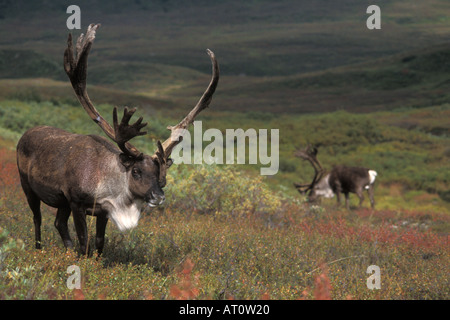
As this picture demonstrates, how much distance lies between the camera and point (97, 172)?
18.0ft

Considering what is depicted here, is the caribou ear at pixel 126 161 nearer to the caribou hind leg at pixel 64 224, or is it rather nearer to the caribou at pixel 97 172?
the caribou at pixel 97 172

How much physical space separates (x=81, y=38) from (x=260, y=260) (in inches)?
131

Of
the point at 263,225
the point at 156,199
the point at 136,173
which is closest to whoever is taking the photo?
the point at 156,199

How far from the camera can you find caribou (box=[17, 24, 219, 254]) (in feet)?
17.6

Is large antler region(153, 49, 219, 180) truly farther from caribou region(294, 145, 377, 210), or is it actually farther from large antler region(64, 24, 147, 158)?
caribou region(294, 145, 377, 210)

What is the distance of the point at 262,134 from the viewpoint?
124ft

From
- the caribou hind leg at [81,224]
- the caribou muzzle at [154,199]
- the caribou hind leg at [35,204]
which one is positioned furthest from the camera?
the caribou hind leg at [35,204]

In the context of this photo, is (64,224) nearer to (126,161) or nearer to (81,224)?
(81,224)

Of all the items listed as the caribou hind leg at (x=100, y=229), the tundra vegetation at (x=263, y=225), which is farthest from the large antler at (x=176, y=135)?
the tundra vegetation at (x=263, y=225)

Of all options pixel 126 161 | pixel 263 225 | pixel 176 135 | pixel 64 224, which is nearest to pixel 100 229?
pixel 64 224

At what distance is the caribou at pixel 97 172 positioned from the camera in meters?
5.35
